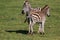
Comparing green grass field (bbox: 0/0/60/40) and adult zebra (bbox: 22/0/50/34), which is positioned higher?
adult zebra (bbox: 22/0/50/34)

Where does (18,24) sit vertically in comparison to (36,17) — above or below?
below

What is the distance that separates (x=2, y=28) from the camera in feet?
51.4

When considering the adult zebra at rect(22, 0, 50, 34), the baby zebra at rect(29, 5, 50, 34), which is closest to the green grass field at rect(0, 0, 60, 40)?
the baby zebra at rect(29, 5, 50, 34)

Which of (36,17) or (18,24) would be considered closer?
(36,17)

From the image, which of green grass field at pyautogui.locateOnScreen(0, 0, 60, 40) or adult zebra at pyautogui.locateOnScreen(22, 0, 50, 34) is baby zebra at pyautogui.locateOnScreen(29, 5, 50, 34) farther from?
green grass field at pyautogui.locateOnScreen(0, 0, 60, 40)

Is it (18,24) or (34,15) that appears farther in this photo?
(18,24)

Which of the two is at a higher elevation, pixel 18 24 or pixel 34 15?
pixel 34 15

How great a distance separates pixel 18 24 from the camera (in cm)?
1717

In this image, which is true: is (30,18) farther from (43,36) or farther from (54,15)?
(54,15)

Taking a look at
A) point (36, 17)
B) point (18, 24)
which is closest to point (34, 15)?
point (36, 17)

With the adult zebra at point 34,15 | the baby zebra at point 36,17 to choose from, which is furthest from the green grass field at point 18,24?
the adult zebra at point 34,15

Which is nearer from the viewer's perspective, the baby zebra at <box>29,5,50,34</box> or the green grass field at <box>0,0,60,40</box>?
the green grass field at <box>0,0,60,40</box>

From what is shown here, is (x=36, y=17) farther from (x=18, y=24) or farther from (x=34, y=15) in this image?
(x=18, y=24)

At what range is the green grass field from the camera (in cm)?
1367
